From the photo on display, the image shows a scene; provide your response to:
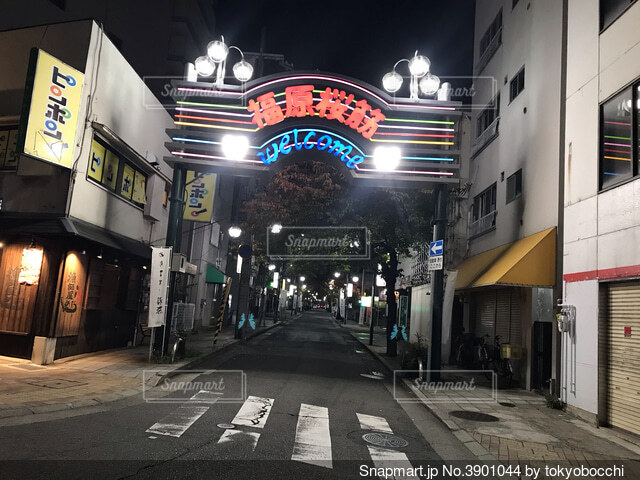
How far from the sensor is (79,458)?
541 centimetres

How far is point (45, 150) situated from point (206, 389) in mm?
6490

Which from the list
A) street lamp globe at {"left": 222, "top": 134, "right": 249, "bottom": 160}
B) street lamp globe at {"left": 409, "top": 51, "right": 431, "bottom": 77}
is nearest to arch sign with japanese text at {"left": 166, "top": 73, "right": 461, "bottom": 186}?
street lamp globe at {"left": 222, "top": 134, "right": 249, "bottom": 160}

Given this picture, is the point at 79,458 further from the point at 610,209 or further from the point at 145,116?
the point at 145,116

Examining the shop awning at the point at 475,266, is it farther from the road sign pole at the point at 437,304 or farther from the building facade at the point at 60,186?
the building facade at the point at 60,186

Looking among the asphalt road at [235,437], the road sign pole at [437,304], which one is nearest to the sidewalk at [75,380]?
the asphalt road at [235,437]

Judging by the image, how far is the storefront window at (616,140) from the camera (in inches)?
346

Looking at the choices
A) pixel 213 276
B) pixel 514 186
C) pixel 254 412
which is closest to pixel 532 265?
pixel 514 186

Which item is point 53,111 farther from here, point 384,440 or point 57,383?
point 384,440

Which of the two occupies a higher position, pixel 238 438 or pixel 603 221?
pixel 603 221

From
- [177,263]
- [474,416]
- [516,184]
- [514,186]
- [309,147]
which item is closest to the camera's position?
[474,416]

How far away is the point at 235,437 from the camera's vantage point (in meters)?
6.66

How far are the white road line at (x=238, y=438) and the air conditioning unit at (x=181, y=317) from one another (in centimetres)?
907

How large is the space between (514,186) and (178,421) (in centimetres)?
1189

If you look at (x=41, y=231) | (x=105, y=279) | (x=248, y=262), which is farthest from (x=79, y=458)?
(x=248, y=262)
